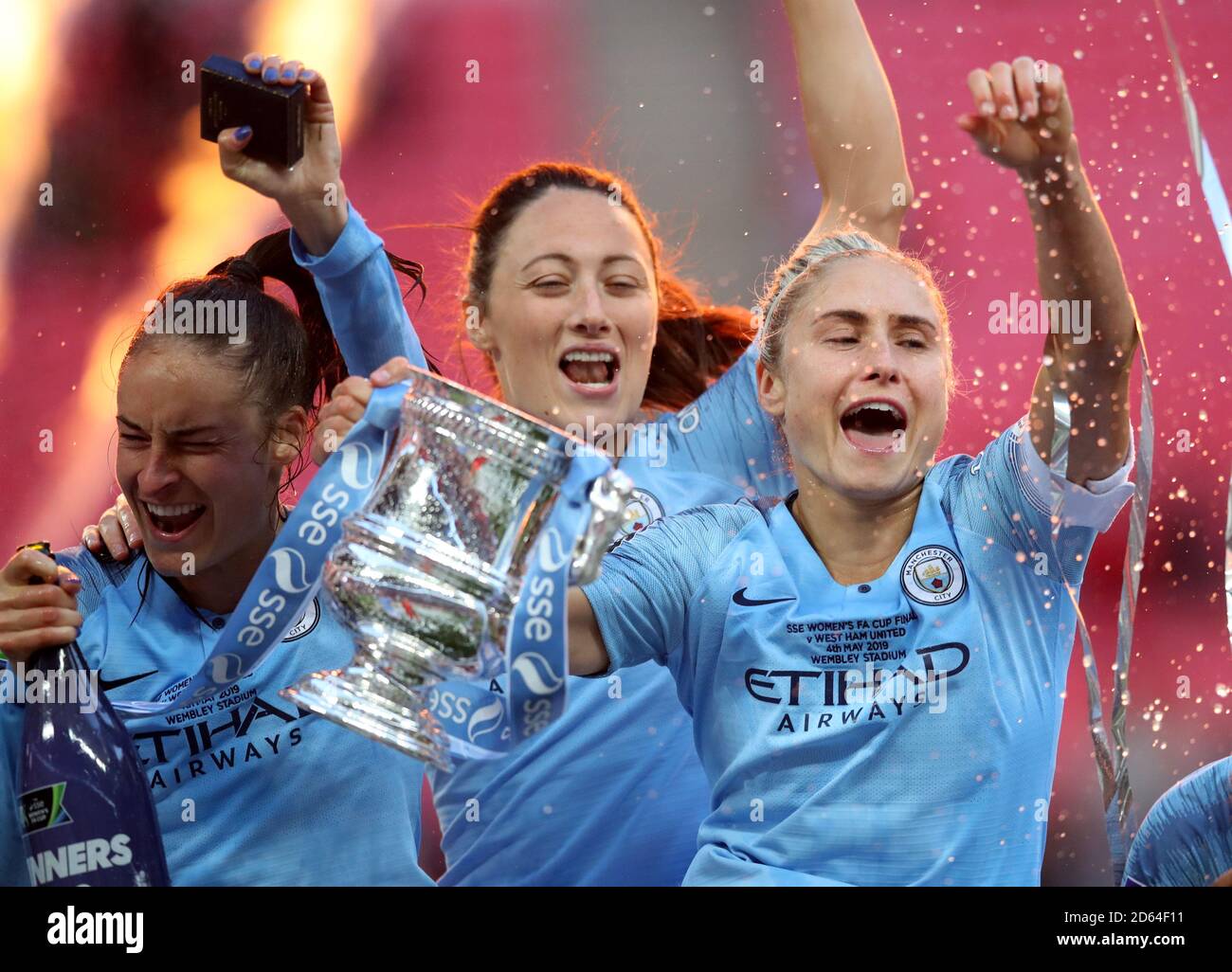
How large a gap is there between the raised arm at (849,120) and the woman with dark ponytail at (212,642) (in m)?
0.70

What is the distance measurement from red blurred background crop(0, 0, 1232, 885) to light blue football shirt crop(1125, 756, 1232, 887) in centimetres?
7

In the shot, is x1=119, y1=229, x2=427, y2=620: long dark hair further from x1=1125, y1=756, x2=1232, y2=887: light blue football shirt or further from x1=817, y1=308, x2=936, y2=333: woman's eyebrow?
x1=1125, y1=756, x2=1232, y2=887: light blue football shirt

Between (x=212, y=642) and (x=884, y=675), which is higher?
(x=212, y=642)

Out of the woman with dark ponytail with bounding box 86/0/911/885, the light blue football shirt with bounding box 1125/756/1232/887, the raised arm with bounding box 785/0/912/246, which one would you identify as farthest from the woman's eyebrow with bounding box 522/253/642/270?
the light blue football shirt with bounding box 1125/756/1232/887

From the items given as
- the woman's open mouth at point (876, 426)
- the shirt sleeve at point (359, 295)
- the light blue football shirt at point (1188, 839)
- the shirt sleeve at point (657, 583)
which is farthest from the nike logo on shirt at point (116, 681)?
the light blue football shirt at point (1188, 839)

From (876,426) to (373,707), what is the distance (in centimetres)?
64

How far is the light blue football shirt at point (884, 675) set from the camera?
5.39 feet

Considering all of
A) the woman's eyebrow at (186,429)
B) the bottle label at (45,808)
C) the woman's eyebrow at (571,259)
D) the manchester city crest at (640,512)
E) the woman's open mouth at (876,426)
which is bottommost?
the bottle label at (45,808)

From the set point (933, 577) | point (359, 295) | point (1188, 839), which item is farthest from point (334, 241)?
point (1188, 839)

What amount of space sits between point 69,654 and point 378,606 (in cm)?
43

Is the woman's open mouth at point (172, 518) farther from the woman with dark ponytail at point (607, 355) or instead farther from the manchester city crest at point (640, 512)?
the manchester city crest at point (640, 512)

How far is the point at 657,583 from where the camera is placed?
5.54 feet

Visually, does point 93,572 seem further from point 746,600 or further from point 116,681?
point 746,600

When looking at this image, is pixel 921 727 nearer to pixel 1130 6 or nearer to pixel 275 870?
pixel 275 870
